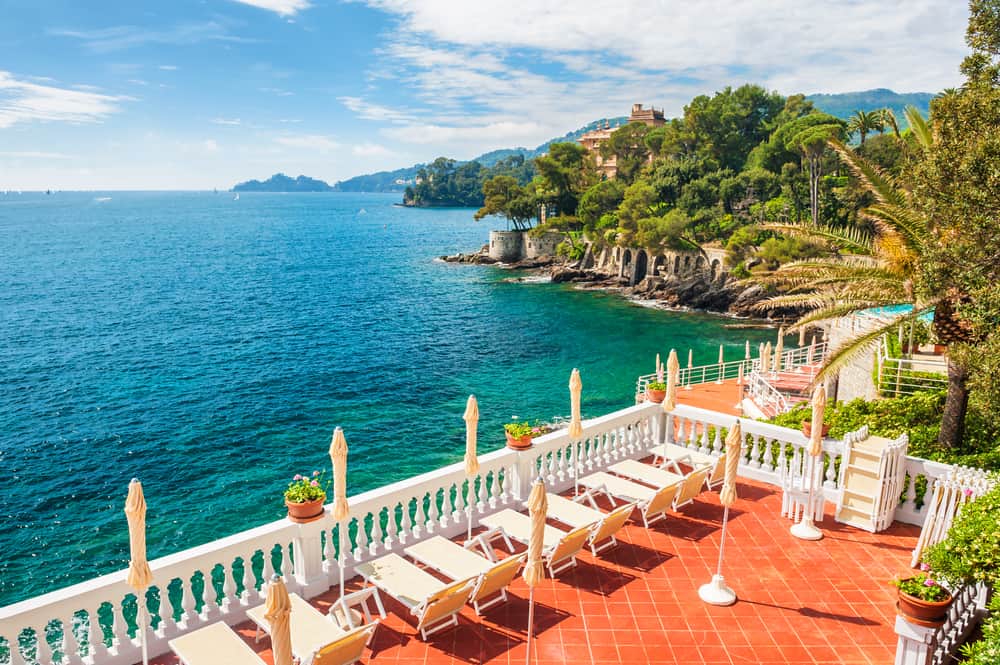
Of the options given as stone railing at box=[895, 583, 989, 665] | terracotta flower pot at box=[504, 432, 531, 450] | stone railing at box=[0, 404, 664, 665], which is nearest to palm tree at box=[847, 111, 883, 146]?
stone railing at box=[0, 404, 664, 665]

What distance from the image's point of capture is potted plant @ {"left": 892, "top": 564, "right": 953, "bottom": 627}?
20.0ft

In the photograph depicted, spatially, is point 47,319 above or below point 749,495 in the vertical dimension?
below

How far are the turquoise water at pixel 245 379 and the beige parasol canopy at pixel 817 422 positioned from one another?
61.1ft

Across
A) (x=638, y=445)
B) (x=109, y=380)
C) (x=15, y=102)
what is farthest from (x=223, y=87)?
(x=638, y=445)

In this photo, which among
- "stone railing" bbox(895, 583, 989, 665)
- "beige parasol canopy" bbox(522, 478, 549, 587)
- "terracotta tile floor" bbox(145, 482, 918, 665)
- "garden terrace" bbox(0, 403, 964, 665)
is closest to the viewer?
"stone railing" bbox(895, 583, 989, 665)

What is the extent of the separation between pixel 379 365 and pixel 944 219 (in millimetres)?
37069

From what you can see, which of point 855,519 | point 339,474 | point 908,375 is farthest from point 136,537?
point 908,375

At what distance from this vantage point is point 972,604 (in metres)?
7.38

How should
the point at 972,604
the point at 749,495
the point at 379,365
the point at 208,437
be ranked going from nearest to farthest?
the point at 972,604, the point at 749,495, the point at 208,437, the point at 379,365

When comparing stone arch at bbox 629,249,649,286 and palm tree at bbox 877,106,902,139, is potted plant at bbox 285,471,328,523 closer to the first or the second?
palm tree at bbox 877,106,902,139

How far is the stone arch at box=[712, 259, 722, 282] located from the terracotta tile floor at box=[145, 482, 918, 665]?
175 ft

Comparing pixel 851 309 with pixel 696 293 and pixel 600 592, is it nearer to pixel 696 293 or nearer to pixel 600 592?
pixel 600 592

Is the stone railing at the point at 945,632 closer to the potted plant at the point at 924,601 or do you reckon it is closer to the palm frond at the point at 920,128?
the potted plant at the point at 924,601

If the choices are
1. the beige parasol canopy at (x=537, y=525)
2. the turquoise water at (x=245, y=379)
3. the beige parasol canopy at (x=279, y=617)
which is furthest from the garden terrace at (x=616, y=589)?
the turquoise water at (x=245, y=379)
